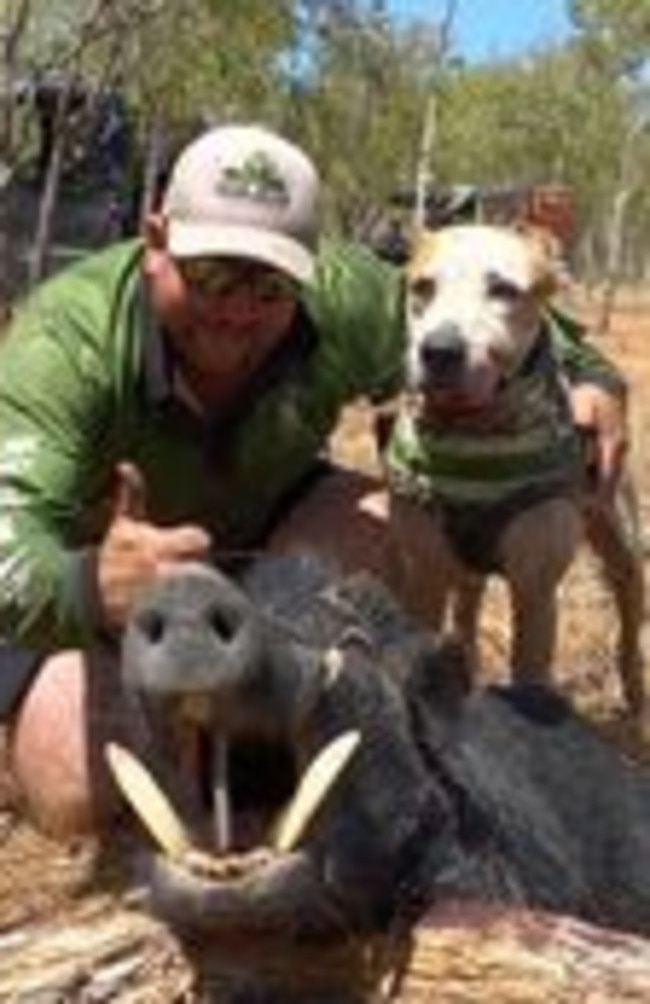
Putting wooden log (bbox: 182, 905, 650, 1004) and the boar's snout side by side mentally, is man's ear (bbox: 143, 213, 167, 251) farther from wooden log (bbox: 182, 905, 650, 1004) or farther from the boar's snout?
the boar's snout

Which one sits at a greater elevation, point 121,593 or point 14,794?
point 121,593

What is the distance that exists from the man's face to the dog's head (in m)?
0.57

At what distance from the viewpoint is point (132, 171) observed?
21.2m

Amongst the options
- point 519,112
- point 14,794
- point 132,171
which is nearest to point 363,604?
point 14,794

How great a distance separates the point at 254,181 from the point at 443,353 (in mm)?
871

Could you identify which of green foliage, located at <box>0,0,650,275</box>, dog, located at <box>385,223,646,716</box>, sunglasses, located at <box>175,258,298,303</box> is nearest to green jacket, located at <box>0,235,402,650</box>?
dog, located at <box>385,223,646,716</box>

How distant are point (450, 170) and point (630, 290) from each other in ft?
19.4

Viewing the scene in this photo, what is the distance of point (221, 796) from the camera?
2.76m

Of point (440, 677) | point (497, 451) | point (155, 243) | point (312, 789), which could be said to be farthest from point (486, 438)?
point (312, 789)

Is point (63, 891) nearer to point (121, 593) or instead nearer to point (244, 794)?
point (121, 593)

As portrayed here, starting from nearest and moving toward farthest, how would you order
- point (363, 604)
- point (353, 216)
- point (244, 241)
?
point (363, 604) → point (244, 241) → point (353, 216)

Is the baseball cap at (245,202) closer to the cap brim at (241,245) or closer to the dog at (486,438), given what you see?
the cap brim at (241,245)

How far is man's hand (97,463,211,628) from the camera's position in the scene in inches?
139

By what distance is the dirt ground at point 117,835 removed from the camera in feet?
16.1
